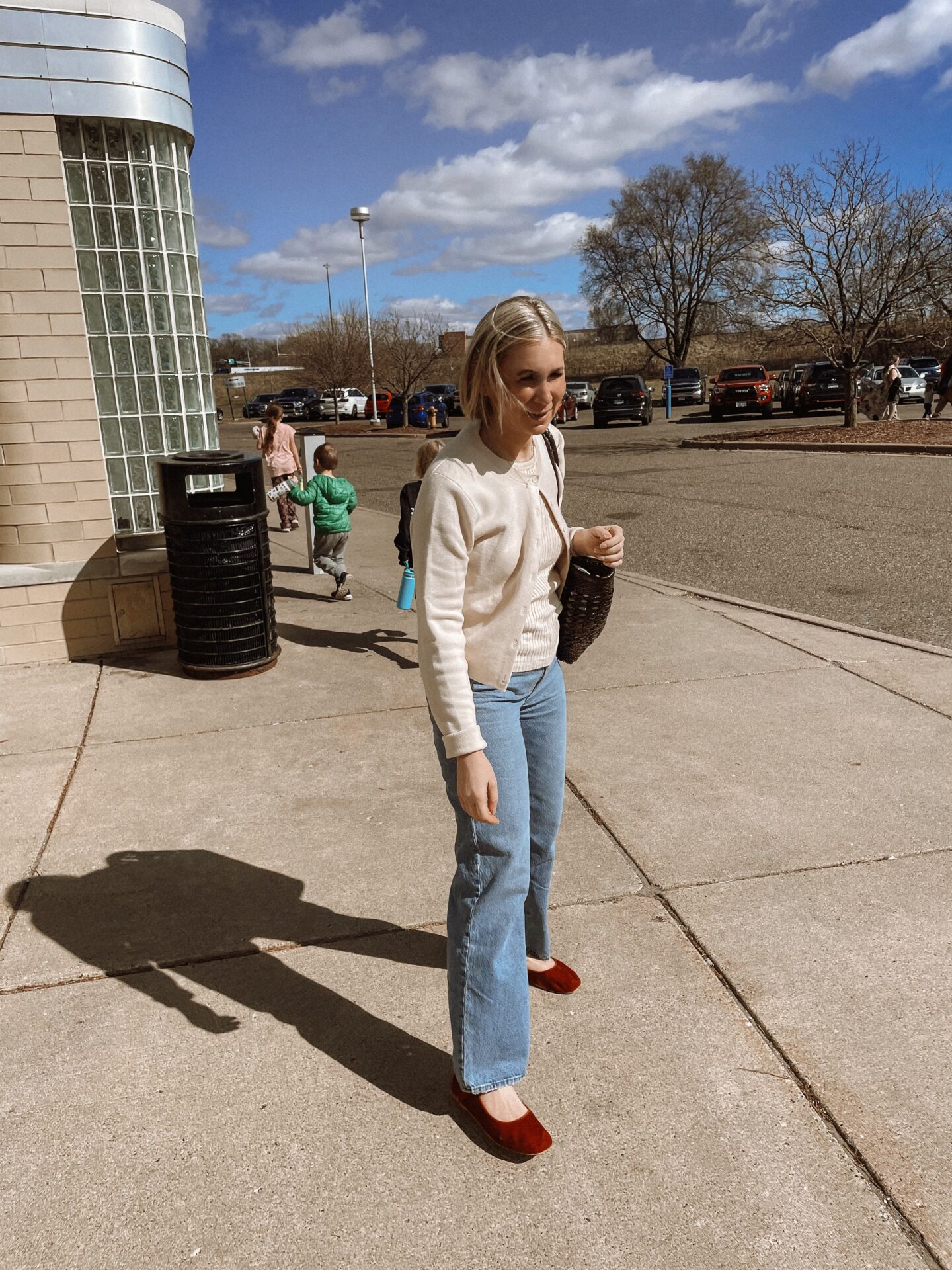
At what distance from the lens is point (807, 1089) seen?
2.39m

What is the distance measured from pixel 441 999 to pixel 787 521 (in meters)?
9.72

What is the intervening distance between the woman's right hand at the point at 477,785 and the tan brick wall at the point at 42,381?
4.99 metres

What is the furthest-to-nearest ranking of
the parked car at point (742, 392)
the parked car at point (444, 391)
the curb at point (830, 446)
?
the parked car at point (444, 391), the parked car at point (742, 392), the curb at point (830, 446)

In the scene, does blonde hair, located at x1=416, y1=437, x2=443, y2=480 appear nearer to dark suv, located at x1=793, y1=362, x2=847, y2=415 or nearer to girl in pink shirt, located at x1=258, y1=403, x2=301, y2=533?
girl in pink shirt, located at x1=258, y1=403, x2=301, y2=533

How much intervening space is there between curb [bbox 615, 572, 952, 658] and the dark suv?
23.6m

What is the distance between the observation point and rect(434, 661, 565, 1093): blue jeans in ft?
7.02

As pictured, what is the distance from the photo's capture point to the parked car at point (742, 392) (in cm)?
2958

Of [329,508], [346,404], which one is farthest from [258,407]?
[329,508]

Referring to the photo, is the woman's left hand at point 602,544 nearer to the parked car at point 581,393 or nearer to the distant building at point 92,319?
the distant building at point 92,319

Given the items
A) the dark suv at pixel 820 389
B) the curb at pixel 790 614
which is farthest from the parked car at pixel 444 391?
the curb at pixel 790 614

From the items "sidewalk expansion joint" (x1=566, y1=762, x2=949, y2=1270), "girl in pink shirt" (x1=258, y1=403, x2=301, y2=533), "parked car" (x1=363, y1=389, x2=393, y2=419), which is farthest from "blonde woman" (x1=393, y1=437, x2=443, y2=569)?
"parked car" (x1=363, y1=389, x2=393, y2=419)

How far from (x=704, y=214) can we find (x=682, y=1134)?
56.5m

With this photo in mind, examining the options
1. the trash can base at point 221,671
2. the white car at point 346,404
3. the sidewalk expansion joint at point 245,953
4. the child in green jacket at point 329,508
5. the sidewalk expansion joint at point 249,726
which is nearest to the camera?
the sidewalk expansion joint at point 245,953

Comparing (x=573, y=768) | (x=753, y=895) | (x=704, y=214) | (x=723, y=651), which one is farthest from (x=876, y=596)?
(x=704, y=214)
